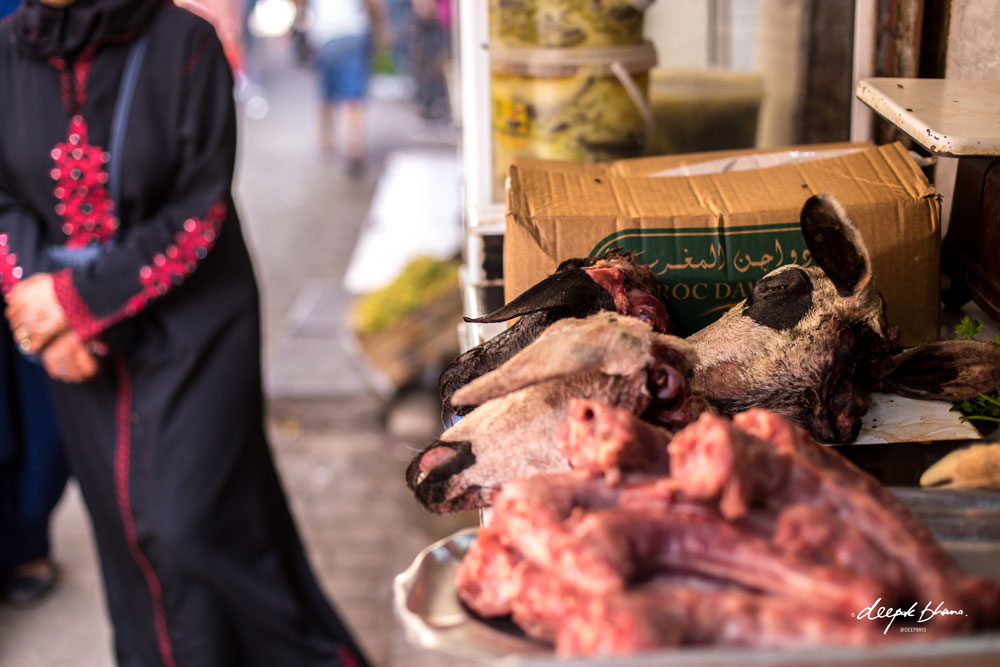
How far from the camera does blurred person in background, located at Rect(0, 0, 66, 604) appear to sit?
3.07 meters

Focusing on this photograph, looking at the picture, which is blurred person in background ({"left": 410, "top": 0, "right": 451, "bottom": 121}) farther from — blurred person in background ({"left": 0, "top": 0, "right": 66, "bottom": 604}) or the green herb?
the green herb

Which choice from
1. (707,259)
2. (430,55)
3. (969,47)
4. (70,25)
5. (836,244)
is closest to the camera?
(836,244)

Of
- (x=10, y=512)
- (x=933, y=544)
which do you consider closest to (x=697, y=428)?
(x=933, y=544)

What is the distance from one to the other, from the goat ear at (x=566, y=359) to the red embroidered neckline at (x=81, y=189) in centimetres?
169

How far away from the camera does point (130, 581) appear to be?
8.93 feet

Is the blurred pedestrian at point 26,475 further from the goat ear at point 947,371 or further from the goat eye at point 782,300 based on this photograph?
the goat ear at point 947,371

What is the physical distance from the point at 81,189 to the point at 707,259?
66.6 inches

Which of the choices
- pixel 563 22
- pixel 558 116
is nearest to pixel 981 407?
pixel 558 116

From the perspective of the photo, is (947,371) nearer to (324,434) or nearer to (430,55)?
(324,434)

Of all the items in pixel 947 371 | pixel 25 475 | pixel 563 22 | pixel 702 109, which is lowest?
pixel 25 475

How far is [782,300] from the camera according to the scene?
1405mm

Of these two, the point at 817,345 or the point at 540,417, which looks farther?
the point at 817,345

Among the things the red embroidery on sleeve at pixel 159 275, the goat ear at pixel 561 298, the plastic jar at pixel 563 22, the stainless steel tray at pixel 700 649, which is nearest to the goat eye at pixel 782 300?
the goat ear at pixel 561 298

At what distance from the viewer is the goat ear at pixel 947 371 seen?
4.68ft
